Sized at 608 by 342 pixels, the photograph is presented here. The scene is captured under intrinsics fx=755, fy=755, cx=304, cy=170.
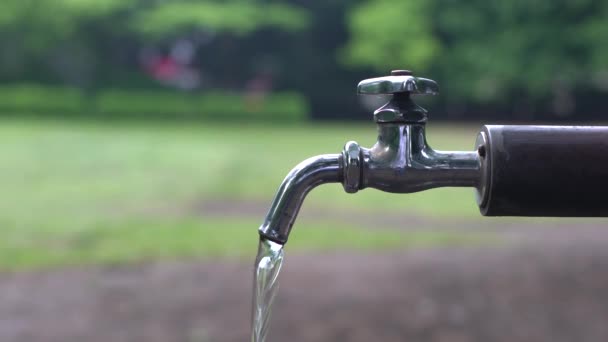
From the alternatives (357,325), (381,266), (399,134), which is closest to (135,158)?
(381,266)

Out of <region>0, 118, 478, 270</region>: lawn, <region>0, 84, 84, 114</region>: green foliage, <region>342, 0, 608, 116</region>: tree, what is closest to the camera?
<region>0, 118, 478, 270</region>: lawn

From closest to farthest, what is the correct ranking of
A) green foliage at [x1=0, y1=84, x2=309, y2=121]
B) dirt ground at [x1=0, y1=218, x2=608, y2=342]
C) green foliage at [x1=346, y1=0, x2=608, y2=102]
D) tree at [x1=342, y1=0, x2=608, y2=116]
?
dirt ground at [x1=0, y1=218, x2=608, y2=342] < green foliage at [x1=346, y1=0, x2=608, y2=102] < tree at [x1=342, y1=0, x2=608, y2=116] < green foliage at [x1=0, y1=84, x2=309, y2=121]

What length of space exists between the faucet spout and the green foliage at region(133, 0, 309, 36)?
2804 centimetres

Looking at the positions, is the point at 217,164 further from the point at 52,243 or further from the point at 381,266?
the point at 381,266

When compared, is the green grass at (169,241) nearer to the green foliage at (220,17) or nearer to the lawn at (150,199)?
the lawn at (150,199)

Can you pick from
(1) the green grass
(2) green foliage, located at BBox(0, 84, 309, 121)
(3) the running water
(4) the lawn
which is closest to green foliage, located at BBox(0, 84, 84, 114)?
(2) green foliage, located at BBox(0, 84, 309, 121)

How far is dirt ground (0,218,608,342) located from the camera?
427 cm

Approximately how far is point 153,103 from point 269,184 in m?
18.6

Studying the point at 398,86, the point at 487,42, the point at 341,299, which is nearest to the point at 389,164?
the point at 398,86

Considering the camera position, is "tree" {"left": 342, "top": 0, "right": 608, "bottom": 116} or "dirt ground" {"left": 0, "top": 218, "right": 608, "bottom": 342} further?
"tree" {"left": 342, "top": 0, "right": 608, "bottom": 116}

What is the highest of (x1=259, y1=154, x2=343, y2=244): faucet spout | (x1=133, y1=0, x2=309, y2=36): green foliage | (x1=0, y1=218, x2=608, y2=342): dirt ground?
(x1=133, y1=0, x2=309, y2=36): green foliage

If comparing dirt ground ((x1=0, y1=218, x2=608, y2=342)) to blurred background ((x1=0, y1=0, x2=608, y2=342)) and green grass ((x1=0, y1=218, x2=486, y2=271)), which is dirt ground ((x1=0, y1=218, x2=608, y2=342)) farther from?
green grass ((x1=0, y1=218, x2=486, y2=271))

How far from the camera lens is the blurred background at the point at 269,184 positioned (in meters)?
Answer: 4.65

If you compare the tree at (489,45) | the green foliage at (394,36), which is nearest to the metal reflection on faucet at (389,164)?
the tree at (489,45)
